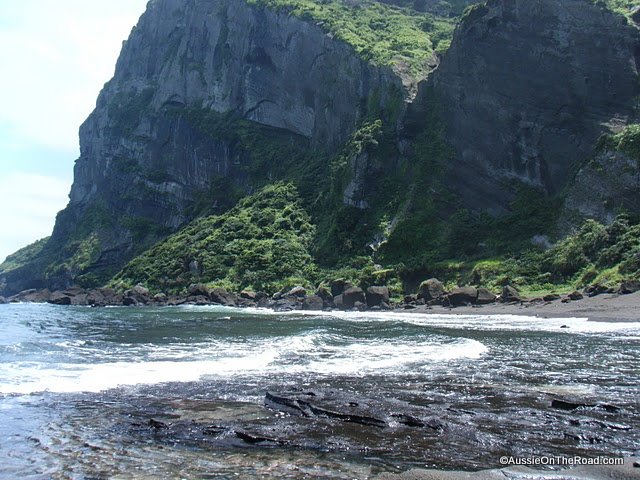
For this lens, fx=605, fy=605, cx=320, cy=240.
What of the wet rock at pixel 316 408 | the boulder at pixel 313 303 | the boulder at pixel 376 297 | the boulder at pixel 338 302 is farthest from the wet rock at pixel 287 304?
the wet rock at pixel 316 408

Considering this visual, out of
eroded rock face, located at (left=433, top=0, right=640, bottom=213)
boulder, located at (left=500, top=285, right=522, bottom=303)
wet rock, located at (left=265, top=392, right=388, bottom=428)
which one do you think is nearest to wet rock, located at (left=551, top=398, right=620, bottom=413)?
wet rock, located at (left=265, top=392, right=388, bottom=428)

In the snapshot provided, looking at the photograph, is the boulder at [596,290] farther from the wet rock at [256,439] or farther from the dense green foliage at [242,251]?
the dense green foliage at [242,251]

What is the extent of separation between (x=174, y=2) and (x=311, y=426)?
155228mm

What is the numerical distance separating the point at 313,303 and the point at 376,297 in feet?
23.7

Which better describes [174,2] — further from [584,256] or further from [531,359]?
[531,359]

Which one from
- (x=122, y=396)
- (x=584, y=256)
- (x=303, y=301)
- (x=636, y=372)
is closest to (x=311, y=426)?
(x=122, y=396)

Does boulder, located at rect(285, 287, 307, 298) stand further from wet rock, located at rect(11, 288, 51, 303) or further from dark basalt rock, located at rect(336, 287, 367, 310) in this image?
wet rock, located at rect(11, 288, 51, 303)

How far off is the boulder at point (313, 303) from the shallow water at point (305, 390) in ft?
109

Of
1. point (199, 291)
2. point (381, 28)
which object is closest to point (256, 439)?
point (199, 291)

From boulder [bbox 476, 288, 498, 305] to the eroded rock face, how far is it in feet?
59.1

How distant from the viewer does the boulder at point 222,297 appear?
72.6 meters

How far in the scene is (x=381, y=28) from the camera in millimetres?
113000

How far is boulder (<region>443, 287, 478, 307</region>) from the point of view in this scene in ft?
169

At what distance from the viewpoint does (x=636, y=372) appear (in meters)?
16.8
